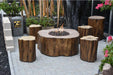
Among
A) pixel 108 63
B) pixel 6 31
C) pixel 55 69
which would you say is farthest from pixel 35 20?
pixel 108 63

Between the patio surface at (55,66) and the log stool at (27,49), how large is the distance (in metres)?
0.11

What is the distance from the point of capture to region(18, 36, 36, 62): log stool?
378 centimetres

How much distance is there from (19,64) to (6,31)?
133 centimetres

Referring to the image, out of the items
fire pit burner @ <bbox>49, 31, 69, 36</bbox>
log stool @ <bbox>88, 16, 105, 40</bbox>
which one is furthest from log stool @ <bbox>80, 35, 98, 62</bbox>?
log stool @ <bbox>88, 16, 105, 40</bbox>

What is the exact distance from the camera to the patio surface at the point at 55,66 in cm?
344

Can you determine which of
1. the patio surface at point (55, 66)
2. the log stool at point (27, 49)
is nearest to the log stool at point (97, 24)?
the patio surface at point (55, 66)

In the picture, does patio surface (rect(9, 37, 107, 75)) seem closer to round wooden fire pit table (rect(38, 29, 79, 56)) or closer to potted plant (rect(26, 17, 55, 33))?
round wooden fire pit table (rect(38, 29, 79, 56))

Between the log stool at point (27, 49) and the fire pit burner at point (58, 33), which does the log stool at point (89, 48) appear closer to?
the fire pit burner at point (58, 33)

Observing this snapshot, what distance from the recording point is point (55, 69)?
3570 mm

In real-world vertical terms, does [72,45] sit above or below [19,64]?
above

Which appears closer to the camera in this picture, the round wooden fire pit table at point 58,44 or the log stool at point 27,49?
the log stool at point 27,49

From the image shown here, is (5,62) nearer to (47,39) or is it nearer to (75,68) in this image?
(47,39)

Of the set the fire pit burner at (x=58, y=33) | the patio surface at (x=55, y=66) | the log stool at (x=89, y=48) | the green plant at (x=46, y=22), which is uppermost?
the green plant at (x=46, y=22)

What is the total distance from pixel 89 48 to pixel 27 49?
1.35 m
